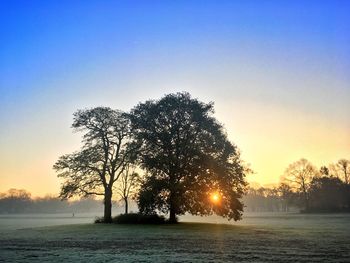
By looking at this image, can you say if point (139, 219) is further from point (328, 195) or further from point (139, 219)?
point (328, 195)

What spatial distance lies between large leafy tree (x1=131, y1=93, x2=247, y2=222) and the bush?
1.19 meters

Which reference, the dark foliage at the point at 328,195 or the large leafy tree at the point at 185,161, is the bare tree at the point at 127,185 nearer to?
the large leafy tree at the point at 185,161

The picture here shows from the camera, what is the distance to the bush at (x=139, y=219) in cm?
5134

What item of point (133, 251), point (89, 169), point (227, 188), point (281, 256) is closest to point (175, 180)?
point (227, 188)

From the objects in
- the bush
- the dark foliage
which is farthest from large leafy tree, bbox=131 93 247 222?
the dark foliage

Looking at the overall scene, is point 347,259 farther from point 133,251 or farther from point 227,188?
point 227,188

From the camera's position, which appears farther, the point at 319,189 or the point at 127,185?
the point at 319,189

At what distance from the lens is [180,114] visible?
53781mm

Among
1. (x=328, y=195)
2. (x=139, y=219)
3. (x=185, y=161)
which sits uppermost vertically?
(x=185, y=161)

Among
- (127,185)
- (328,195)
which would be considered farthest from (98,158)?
(328,195)

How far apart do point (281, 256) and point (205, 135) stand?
36196 millimetres

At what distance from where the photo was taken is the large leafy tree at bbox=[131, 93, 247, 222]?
5044cm

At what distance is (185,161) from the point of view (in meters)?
51.7

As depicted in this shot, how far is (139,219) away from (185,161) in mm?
10117
